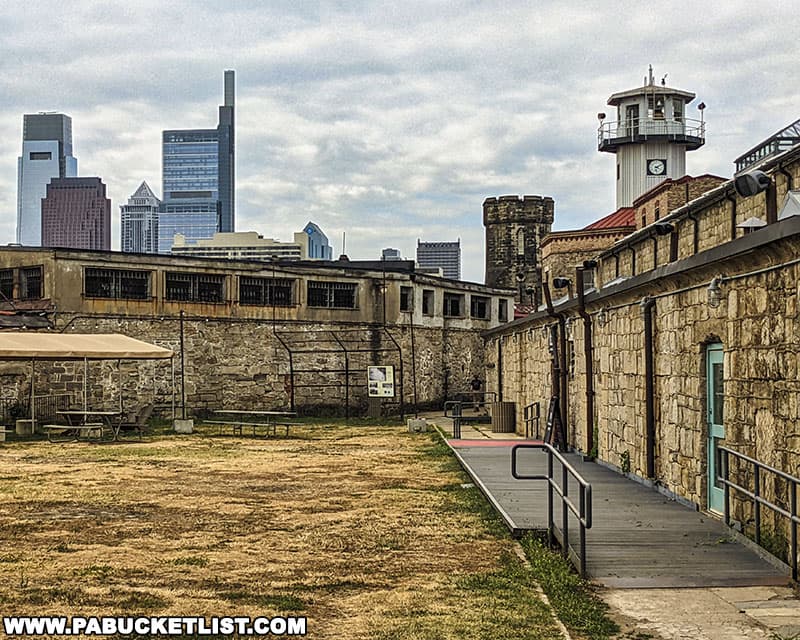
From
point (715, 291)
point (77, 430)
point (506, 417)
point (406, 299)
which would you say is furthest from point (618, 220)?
point (715, 291)

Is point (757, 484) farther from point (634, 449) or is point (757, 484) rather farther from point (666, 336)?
point (634, 449)

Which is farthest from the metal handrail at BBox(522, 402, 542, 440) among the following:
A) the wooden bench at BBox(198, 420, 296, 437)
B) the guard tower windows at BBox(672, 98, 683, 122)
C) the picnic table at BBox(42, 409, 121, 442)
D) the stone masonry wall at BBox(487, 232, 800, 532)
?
the guard tower windows at BBox(672, 98, 683, 122)

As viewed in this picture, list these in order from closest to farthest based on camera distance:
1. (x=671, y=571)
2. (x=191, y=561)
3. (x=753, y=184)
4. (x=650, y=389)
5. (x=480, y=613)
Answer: (x=480, y=613) < (x=671, y=571) < (x=191, y=561) < (x=753, y=184) < (x=650, y=389)

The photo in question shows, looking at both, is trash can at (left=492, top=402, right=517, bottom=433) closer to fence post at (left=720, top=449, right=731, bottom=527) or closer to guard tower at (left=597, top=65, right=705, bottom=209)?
fence post at (left=720, top=449, right=731, bottom=527)

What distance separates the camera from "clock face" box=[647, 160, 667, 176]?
163 ft

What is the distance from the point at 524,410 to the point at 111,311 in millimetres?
13029

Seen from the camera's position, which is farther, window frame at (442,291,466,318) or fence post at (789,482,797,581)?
window frame at (442,291,466,318)

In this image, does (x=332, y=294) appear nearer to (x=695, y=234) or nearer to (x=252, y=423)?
(x=252, y=423)

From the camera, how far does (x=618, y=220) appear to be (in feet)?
137

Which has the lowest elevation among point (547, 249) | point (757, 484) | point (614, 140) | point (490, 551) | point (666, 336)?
point (490, 551)

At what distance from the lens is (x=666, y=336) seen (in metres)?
11.6

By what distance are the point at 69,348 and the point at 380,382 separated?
1313 centimetres

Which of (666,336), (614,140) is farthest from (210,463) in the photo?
(614,140)

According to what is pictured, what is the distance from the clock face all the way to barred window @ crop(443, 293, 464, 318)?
14.5m
